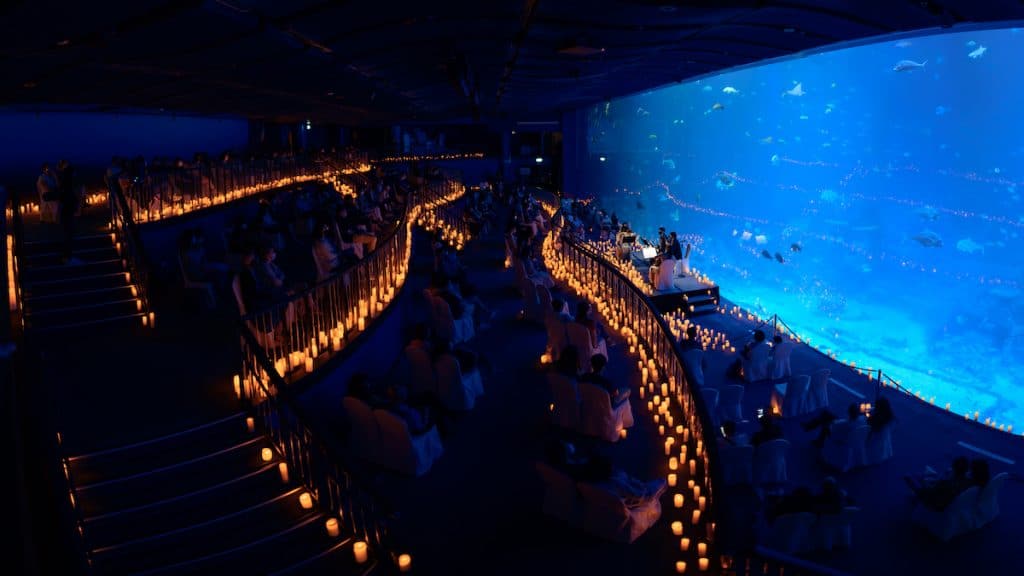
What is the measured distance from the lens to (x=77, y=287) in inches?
401

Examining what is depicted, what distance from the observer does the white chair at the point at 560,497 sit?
19.8 ft

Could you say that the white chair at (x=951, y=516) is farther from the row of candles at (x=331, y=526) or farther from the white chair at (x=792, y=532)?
the row of candles at (x=331, y=526)

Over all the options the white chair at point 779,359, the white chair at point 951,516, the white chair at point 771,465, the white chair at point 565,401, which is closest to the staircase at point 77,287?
the white chair at point 565,401

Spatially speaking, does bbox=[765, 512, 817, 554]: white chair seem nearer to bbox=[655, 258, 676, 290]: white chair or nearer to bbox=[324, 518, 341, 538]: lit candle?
bbox=[324, 518, 341, 538]: lit candle

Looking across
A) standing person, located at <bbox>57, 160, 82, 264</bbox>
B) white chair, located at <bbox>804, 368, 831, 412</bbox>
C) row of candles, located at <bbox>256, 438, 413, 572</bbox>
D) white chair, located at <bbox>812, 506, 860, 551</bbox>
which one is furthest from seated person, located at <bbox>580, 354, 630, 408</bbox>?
standing person, located at <bbox>57, 160, 82, 264</bbox>

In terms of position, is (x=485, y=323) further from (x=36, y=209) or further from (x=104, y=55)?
(x=36, y=209)

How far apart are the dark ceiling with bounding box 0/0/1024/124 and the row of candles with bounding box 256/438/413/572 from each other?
3902mm

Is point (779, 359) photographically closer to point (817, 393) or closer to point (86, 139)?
point (817, 393)

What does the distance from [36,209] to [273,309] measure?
9.92 meters

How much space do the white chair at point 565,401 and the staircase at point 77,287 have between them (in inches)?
240

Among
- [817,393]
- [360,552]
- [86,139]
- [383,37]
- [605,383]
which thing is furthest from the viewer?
[86,139]

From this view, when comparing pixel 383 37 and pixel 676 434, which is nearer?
pixel 676 434

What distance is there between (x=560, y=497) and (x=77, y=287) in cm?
844

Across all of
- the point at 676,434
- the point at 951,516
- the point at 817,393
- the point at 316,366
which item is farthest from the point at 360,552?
the point at 817,393
